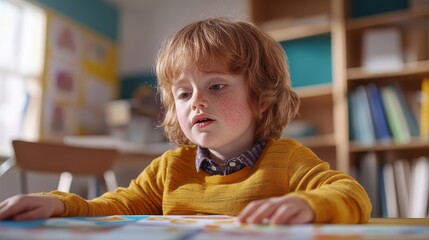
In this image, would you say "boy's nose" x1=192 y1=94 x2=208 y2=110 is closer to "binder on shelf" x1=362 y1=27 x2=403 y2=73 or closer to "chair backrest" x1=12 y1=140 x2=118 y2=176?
"chair backrest" x1=12 y1=140 x2=118 y2=176

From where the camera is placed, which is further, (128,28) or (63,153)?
(128,28)

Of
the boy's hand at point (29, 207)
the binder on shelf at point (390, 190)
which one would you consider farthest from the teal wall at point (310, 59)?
the boy's hand at point (29, 207)

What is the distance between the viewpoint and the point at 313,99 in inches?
117

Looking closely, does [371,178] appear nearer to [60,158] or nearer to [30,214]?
[60,158]

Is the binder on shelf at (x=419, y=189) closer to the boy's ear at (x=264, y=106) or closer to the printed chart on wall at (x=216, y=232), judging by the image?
the boy's ear at (x=264, y=106)

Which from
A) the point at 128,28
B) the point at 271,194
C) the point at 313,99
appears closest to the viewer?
the point at 271,194

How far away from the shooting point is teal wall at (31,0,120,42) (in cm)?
356

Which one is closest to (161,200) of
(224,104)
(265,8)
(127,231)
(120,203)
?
(120,203)

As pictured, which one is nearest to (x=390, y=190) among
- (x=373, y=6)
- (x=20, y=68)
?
(x=373, y=6)

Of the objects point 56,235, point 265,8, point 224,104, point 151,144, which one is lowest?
point 56,235

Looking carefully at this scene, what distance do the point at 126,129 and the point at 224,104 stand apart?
2.45 meters

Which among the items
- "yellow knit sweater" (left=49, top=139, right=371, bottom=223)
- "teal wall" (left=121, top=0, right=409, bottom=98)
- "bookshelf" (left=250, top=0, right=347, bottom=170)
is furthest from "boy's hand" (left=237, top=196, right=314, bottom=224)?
"teal wall" (left=121, top=0, right=409, bottom=98)

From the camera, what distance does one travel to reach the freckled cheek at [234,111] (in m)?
0.90

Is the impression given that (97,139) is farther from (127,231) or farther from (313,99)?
(127,231)
